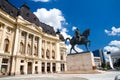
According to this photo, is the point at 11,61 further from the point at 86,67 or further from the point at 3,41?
the point at 86,67

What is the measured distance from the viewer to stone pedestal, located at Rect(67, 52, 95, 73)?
81.1 ft

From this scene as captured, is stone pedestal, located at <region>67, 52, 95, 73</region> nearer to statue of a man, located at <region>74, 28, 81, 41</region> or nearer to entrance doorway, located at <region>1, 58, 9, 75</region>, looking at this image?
statue of a man, located at <region>74, 28, 81, 41</region>

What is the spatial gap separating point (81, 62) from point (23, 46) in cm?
1905

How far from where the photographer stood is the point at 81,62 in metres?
25.6

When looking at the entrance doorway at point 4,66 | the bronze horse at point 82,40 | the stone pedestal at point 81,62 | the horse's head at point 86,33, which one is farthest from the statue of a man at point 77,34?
the entrance doorway at point 4,66

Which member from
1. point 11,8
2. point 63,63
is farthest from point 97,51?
point 11,8

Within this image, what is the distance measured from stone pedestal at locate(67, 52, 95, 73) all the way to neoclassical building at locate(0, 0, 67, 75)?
14.6m

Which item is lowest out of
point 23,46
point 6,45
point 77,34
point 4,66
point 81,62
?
point 4,66

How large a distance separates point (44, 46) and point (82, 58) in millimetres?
24001

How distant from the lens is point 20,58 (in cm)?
3350

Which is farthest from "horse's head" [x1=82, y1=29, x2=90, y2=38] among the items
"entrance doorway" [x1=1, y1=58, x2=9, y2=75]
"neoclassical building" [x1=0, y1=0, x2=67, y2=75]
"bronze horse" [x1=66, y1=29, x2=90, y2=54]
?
"entrance doorway" [x1=1, y1=58, x2=9, y2=75]

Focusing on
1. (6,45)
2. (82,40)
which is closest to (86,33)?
(82,40)

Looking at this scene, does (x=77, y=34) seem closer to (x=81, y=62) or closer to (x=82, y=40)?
(x=82, y=40)

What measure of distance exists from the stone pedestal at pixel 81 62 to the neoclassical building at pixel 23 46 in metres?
14.6
